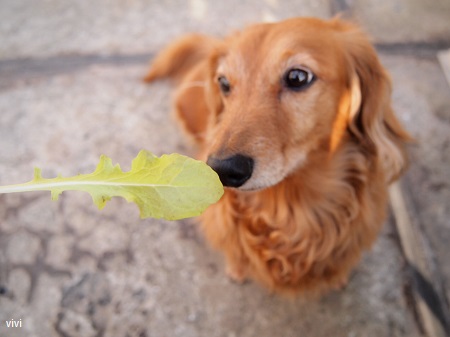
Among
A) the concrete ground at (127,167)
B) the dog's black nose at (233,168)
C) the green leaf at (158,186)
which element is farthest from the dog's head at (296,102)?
the concrete ground at (127,167)

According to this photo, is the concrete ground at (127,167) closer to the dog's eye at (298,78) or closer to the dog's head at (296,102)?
the dog's head at (296,102)

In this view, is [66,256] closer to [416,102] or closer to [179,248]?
[179,248]

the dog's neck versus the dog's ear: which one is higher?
the dog's ear

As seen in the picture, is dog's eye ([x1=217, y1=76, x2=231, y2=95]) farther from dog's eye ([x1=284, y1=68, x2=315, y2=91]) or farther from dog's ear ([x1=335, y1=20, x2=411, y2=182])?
dog's ear ([x1=335, y1=20, x2=411, y2=182])

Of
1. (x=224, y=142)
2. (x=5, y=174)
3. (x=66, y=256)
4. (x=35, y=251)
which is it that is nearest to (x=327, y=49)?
(x=224, y=142)

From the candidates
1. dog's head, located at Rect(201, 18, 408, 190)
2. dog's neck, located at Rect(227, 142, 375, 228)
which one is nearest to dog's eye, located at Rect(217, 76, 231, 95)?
dog's head, located at Rect(201, 18, 408, 190)
